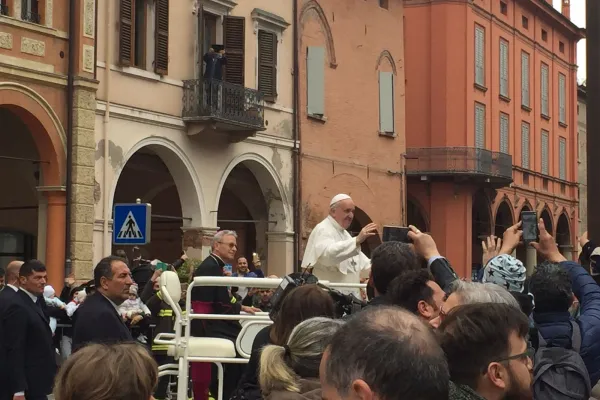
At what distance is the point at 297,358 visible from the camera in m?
4.38

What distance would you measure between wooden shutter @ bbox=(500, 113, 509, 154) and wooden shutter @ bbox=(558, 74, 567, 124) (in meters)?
7.28

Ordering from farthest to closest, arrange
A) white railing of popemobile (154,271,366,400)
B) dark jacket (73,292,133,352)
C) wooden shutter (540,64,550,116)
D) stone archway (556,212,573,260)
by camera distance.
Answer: stone archway (556,212,573,260)
wooden shutter (540,64,550,116)
white railing of popemobile (154,271,366,400)
dark jacket (73,292,133,352)

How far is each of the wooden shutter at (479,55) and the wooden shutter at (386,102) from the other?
6705 mm

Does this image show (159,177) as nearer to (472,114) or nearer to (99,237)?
(99,237)

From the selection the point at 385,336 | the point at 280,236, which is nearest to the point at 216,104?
the point at 280,236

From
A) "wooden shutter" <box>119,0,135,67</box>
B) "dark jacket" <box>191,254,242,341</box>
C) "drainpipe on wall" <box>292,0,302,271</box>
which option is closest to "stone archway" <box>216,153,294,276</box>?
"drainpipe on wall" <box>292,0,302,271</box>

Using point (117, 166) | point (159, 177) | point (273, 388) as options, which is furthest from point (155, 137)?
point (273, 388)

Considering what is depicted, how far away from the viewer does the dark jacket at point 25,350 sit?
890 cm

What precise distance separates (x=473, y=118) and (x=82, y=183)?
19350mm

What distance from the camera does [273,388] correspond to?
4.34 metres

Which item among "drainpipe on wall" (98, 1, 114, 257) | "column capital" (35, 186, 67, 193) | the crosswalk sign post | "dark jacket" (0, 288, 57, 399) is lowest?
"dark jacket" (0, 288, 57, 399)

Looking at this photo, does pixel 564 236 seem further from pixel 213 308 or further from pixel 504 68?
pixel 213 308

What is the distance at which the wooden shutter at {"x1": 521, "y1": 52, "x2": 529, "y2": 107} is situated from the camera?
4272 centimetres

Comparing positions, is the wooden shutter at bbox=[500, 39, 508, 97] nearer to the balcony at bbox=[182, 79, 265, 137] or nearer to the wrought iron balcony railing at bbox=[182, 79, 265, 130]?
the balcony at bbox=[182, 79, 265, 137]
